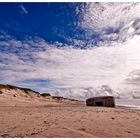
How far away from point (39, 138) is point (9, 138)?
2.83 feet

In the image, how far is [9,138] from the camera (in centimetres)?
691

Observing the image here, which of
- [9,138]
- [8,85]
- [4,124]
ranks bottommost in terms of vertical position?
[9,138]

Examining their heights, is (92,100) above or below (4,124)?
above

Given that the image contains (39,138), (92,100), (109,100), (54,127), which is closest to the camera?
(39,138)

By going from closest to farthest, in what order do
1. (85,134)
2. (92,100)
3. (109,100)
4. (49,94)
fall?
1. (85,134)
2. (109,100)
3. (92,100)
4. (49,94)

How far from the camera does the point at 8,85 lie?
36.7 meters

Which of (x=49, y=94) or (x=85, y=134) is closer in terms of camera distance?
(x=85, y=134)

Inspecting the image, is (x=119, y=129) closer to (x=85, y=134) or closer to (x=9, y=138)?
(x=85, y=134)

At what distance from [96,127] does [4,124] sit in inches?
133

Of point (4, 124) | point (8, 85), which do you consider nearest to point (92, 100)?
point (8, 85)

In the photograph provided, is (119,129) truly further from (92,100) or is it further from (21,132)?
(92,100)

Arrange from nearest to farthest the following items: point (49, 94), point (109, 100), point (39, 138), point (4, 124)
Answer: point (39, 138) → point (4, 124) → point (109, 100) → point (49, 94)

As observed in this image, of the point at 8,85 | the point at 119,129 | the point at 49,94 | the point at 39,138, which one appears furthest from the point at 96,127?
the point at 49,94

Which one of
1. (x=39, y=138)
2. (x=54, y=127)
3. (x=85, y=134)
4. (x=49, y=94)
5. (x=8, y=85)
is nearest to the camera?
(x=39, y=138)
